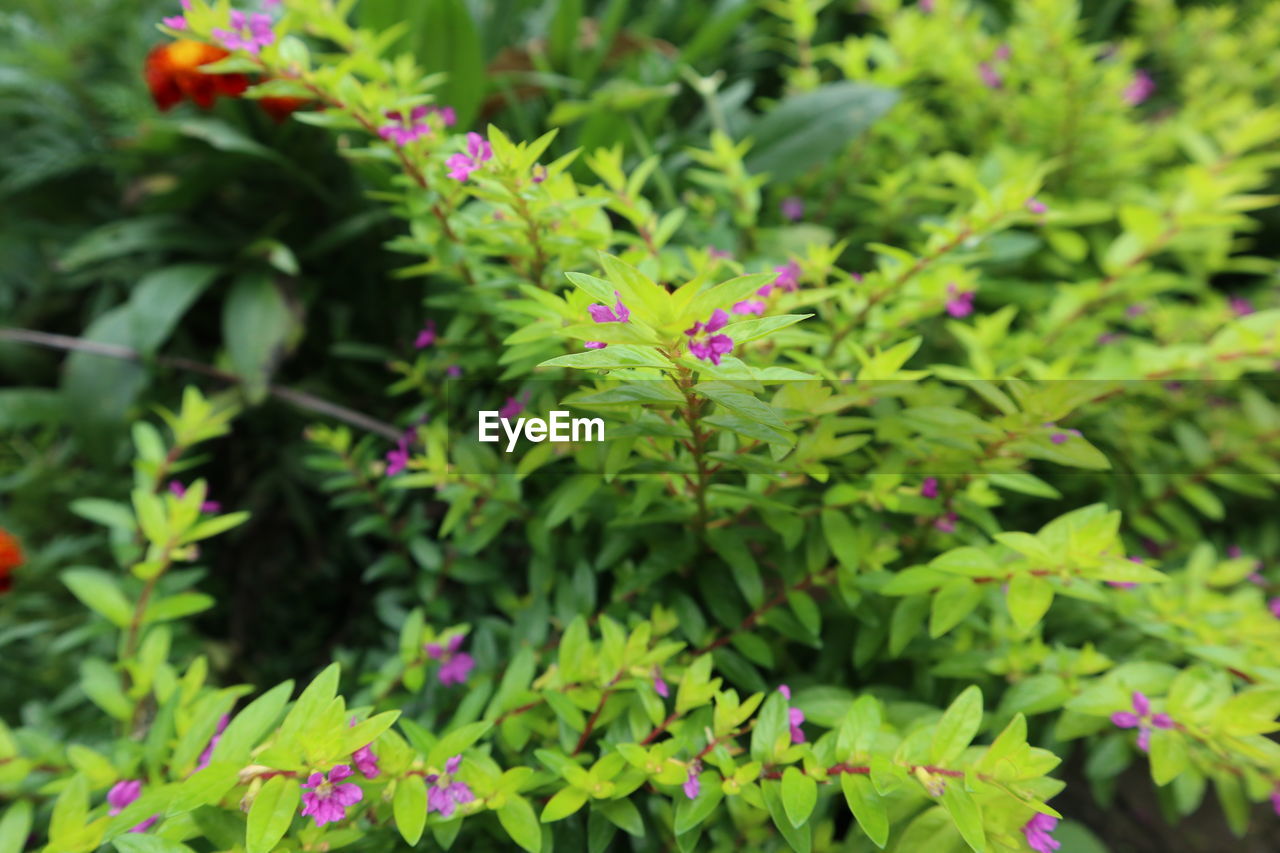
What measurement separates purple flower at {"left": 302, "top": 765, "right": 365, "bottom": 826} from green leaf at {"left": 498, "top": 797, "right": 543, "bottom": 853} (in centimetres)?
10

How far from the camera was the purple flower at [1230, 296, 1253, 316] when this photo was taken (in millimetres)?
1064

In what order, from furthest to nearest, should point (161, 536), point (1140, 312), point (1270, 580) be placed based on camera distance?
point (1140, 312)
point (1270, 580)
point (161, 536)

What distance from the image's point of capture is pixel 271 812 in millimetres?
427

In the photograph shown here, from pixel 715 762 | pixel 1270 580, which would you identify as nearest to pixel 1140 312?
pixel 1270 580

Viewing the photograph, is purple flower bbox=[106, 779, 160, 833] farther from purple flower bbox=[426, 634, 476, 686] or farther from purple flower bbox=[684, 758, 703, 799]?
purple flower bbox=[684, 758, 703, 799]

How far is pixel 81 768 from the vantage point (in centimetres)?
57

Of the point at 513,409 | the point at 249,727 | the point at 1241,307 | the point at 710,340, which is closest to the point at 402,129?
the point at 513,409

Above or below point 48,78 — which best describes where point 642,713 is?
below

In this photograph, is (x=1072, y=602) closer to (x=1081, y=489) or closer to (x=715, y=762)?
(x=1081, y=489)

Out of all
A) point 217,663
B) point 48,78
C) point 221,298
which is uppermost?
point 48,78

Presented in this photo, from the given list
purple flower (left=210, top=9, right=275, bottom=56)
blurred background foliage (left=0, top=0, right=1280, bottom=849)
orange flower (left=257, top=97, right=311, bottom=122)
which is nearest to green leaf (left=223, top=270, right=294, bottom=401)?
blurred background foliage (left=0, top=0, right=1280, bottom=849)

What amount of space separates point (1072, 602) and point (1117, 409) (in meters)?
0.29

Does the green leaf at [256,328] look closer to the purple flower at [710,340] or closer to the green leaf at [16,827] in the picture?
the green leaf at [16,827]

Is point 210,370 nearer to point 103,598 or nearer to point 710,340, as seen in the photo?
point 103,598
